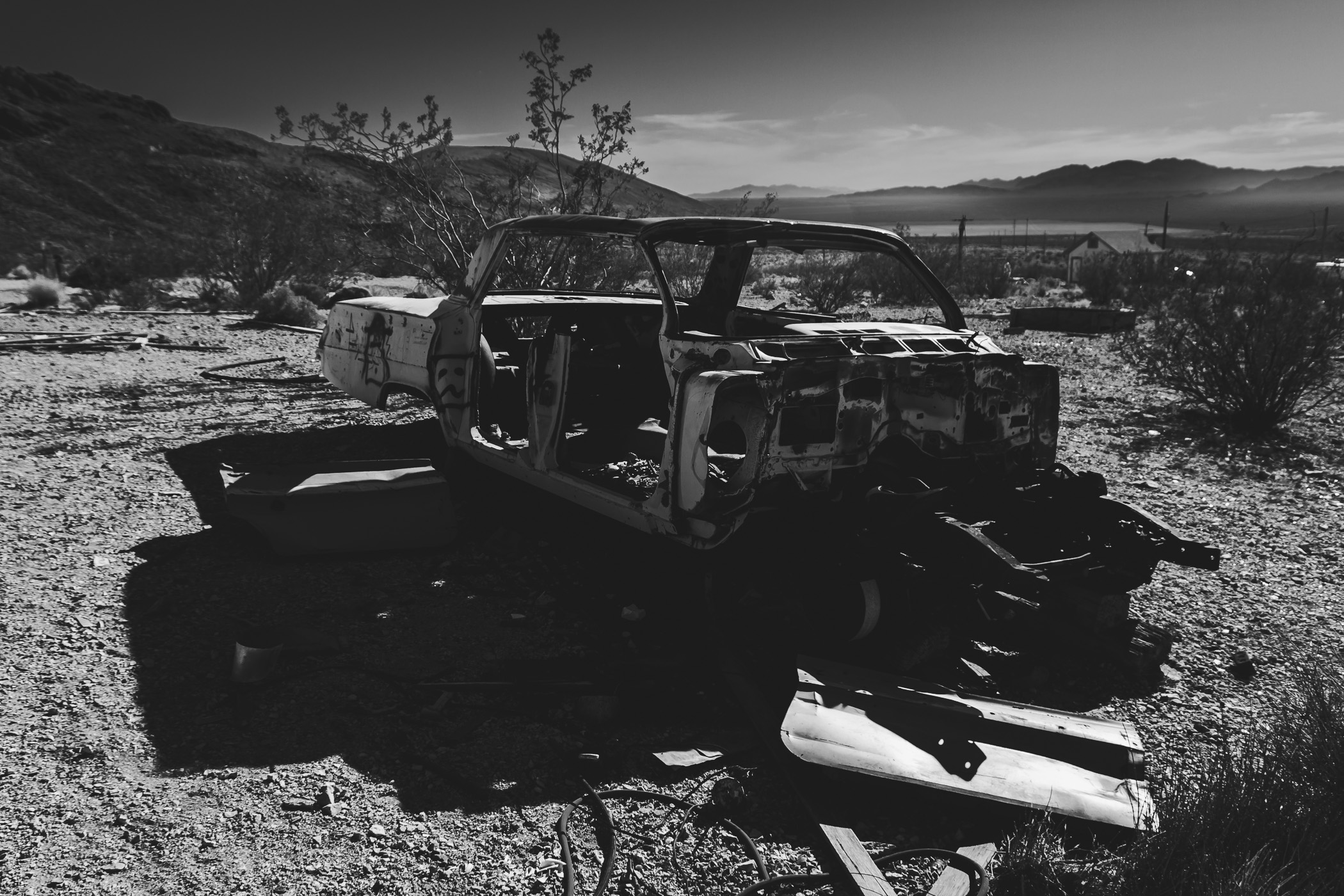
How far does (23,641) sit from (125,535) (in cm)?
130

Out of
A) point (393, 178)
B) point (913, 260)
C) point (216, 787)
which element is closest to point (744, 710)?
point (216, 787)

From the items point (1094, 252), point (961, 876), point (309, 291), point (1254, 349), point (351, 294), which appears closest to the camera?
point (961, 876)

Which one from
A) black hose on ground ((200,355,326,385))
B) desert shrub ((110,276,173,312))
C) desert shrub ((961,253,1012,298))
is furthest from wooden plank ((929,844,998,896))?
desert shrub ((961,253,1012,298))

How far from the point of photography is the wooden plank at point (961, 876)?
248 centimetres

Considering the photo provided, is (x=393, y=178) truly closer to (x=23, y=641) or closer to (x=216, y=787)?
(x=23, y=641)

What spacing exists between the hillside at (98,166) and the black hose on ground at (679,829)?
3449 cm

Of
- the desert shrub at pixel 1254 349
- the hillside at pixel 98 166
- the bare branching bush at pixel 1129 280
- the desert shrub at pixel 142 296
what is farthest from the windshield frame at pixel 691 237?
the hillside at pixel 98 166

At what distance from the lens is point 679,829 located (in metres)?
2.75

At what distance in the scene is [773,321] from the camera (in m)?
4.84

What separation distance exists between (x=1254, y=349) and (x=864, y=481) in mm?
6325

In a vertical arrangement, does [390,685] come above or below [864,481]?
below

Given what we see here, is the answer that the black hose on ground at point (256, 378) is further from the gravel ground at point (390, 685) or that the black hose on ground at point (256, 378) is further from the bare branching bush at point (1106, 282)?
the bare branching bush at point (1106, 282)

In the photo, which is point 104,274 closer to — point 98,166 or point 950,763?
point 950,763

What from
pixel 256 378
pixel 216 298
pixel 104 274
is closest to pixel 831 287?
pixel 216 298
